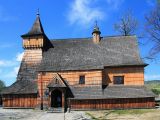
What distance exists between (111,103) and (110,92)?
1277 mm

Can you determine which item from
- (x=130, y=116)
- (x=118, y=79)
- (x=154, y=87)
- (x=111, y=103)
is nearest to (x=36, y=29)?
(x=118, y=79)

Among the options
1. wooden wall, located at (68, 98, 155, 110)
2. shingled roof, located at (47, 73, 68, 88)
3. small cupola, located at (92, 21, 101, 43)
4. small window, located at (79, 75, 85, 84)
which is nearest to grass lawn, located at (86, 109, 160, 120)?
wooden wall, located at (68, 98, 155, 110)

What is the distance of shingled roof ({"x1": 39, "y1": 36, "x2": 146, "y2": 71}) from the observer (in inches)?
1481

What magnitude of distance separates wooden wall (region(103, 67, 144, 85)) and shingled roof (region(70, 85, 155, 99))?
71 centimetres

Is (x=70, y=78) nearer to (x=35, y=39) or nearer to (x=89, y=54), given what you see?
(x=89, y=54)

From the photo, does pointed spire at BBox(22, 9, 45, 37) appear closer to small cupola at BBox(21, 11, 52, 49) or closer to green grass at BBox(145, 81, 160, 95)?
small cupola at BBox(21, 11, 52, 49)

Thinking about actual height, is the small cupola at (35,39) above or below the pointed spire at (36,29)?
below

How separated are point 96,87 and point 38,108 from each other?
23.7 ft

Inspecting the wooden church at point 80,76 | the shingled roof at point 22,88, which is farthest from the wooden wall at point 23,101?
the shingled roof at point 22,88

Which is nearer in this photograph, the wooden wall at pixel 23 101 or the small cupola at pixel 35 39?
the wooden wall at pixel 23 101

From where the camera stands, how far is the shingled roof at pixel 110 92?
116 ft

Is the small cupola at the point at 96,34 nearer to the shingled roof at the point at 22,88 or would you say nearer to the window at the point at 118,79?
the window at the point at 118,79

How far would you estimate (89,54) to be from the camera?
129ft

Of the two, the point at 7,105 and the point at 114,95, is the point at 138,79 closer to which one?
the point at 114,95
